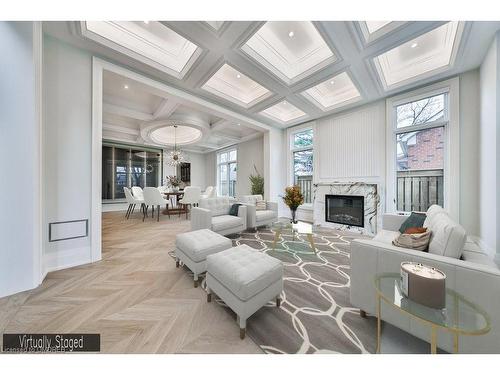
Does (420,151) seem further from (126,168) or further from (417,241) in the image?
(126,168)

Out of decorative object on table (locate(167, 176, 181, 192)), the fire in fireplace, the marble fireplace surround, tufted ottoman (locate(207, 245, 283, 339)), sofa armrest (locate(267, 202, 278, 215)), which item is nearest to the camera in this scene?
tufted ottoman (locate(207, 245, 283, 339))

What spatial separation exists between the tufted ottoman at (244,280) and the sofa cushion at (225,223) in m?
1.47

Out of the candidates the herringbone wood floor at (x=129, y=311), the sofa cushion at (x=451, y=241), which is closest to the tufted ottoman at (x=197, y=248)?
the herringbone wood floor at (x=129, y=311)

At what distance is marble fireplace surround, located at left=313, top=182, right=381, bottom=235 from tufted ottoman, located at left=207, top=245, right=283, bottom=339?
3409mm

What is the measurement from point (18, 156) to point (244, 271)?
2485 mm

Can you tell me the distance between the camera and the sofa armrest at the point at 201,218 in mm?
3043

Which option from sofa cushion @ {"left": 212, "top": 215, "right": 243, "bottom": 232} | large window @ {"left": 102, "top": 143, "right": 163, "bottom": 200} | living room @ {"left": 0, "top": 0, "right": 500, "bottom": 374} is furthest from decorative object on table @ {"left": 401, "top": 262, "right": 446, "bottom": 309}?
large window @ {"left": 102, "top": 143, "right": 163, "bottom": 200}

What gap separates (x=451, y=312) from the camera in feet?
2.89

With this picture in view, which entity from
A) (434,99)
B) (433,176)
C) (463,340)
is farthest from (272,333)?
(434,99)

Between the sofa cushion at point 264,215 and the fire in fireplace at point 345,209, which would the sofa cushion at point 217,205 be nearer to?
the sofa cushion at point 264,215

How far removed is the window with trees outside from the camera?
3.30m

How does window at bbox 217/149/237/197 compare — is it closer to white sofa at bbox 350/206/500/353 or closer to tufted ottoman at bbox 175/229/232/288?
tufted ottoman at bbox 175/229/232/288

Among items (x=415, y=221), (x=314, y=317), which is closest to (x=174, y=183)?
(x=314, y=317)
